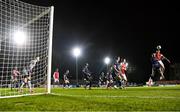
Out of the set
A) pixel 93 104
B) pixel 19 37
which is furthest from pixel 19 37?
pixel 93 104

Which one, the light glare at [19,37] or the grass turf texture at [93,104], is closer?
the grass turf texture at [93,104]

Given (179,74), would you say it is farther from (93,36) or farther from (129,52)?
(93,36)

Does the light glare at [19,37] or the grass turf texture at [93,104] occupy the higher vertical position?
the light glare at [19,37]

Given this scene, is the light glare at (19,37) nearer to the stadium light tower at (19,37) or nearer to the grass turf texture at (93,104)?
the stadium light tower at (19,37)

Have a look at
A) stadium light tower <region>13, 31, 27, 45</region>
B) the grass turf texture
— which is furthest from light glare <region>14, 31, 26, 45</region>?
the grass turf texture

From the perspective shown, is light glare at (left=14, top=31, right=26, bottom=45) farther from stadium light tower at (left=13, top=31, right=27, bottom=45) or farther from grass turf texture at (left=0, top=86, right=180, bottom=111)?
grass turf texture at (left=0, top=86, right=180, bottom=111)

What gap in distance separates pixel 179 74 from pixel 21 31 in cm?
3444

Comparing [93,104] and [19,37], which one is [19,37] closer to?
[19,37]

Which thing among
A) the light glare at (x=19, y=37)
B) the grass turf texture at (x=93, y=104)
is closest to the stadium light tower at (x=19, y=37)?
the light glare at (x=19, y=37)

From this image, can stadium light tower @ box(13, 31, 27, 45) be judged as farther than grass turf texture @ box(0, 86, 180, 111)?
Yes

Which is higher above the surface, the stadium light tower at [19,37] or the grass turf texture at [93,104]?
the stadium light tower at [19,37]

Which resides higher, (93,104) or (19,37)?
Result: (19,37)

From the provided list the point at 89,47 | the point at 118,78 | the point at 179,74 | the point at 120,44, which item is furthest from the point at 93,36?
the point at 118,78

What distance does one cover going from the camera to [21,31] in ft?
61.3
